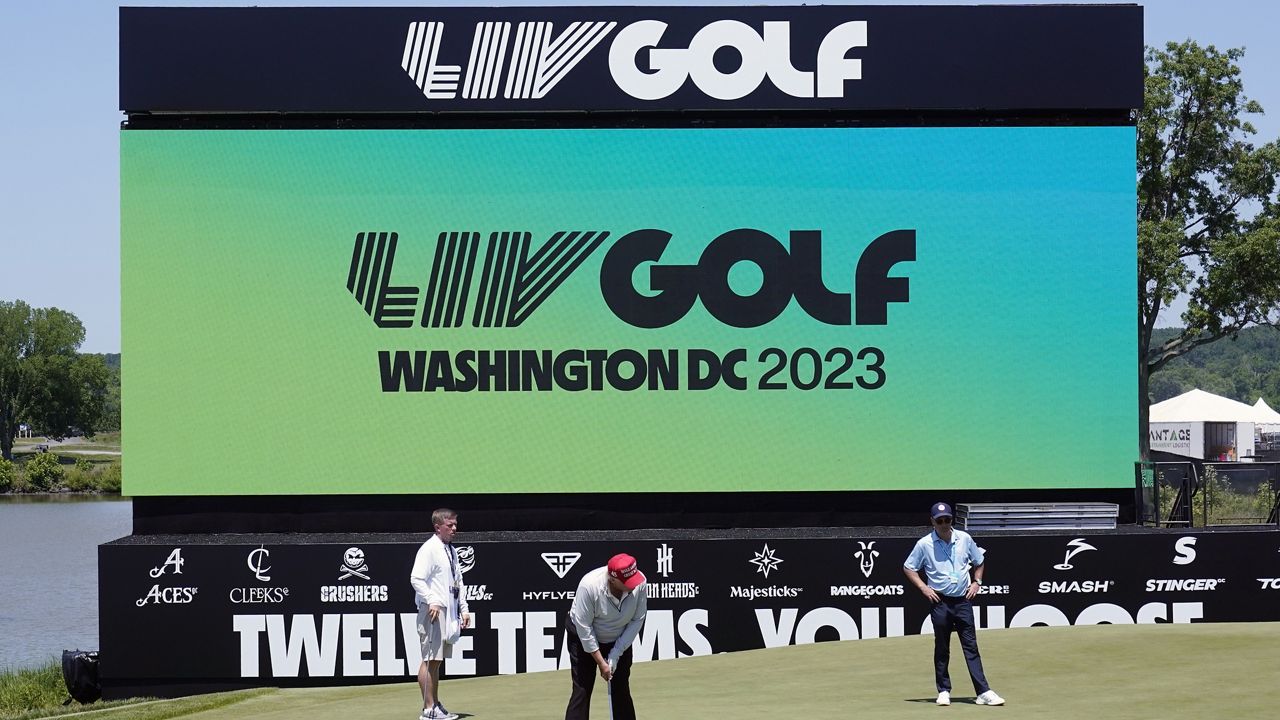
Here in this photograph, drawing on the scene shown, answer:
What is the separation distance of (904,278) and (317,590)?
8581 millimetres

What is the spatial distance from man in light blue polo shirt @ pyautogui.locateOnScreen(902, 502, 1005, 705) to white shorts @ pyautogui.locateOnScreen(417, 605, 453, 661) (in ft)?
13.7

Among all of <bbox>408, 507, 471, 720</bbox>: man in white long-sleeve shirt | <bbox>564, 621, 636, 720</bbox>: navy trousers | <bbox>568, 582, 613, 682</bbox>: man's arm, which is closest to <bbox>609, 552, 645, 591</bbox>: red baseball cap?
<bbox>568, 582, 613, 682</bbox>: man's arm

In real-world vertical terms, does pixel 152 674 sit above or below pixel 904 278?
below

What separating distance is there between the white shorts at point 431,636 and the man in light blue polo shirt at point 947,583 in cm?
419

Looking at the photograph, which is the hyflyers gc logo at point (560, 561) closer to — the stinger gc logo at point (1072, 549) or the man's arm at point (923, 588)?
the man's arm at point (923, 588)

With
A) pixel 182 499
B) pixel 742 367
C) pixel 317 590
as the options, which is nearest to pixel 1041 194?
pixel 742 367

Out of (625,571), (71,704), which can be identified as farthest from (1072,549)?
(71,704)

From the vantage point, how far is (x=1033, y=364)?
1880 cm

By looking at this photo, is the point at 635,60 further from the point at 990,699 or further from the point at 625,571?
the point at 625,571

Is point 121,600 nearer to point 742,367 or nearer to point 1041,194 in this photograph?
point 742,367

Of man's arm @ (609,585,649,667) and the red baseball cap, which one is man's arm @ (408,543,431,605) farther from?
the red baseball cap

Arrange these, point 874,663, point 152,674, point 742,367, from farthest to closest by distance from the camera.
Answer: point 742,367, point 152,674, point 874,663

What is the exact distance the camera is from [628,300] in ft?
60.9

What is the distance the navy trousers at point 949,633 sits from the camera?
1253cm
